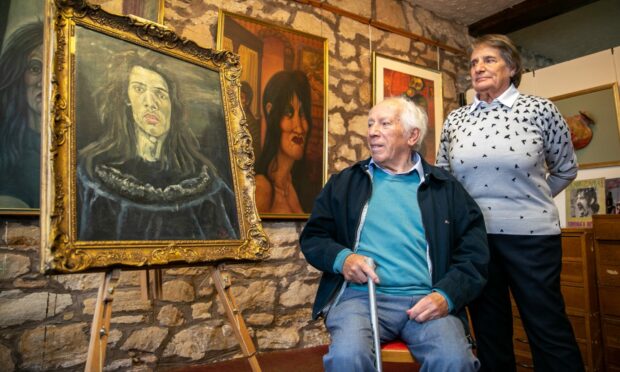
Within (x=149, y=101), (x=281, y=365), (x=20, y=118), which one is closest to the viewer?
(x=149, y=101)

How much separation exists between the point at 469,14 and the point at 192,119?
3.15 metres

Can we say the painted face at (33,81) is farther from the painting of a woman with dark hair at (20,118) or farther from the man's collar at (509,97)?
the man's collar at (509,97)

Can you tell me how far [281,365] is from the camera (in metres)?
2.48

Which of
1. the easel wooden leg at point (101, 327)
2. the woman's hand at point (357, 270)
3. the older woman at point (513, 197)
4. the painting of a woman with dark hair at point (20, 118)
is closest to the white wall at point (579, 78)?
the older woman at point (513, 197)

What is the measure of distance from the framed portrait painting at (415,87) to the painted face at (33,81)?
2.25m

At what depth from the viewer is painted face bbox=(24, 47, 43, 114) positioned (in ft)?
6.70

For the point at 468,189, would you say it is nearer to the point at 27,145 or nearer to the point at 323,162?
the point at 323,162

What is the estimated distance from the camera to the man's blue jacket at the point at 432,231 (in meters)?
1.44

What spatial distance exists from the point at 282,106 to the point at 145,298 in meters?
1.58

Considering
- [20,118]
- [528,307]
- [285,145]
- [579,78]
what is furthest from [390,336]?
[579,78]

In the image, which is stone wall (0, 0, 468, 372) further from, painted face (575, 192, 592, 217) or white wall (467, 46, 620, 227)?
painted face (575, 192, 592, 217)

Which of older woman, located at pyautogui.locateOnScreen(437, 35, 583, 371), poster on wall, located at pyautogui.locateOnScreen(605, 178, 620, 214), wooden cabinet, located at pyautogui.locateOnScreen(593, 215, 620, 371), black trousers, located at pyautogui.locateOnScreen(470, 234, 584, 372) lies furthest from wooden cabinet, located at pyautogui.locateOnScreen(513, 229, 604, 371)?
black trousers, located at pyautogui.locateOnScreen(470, 234, 584, 372)

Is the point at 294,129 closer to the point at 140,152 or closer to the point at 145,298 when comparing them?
the point at 140,152

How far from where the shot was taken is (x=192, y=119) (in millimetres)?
1795
